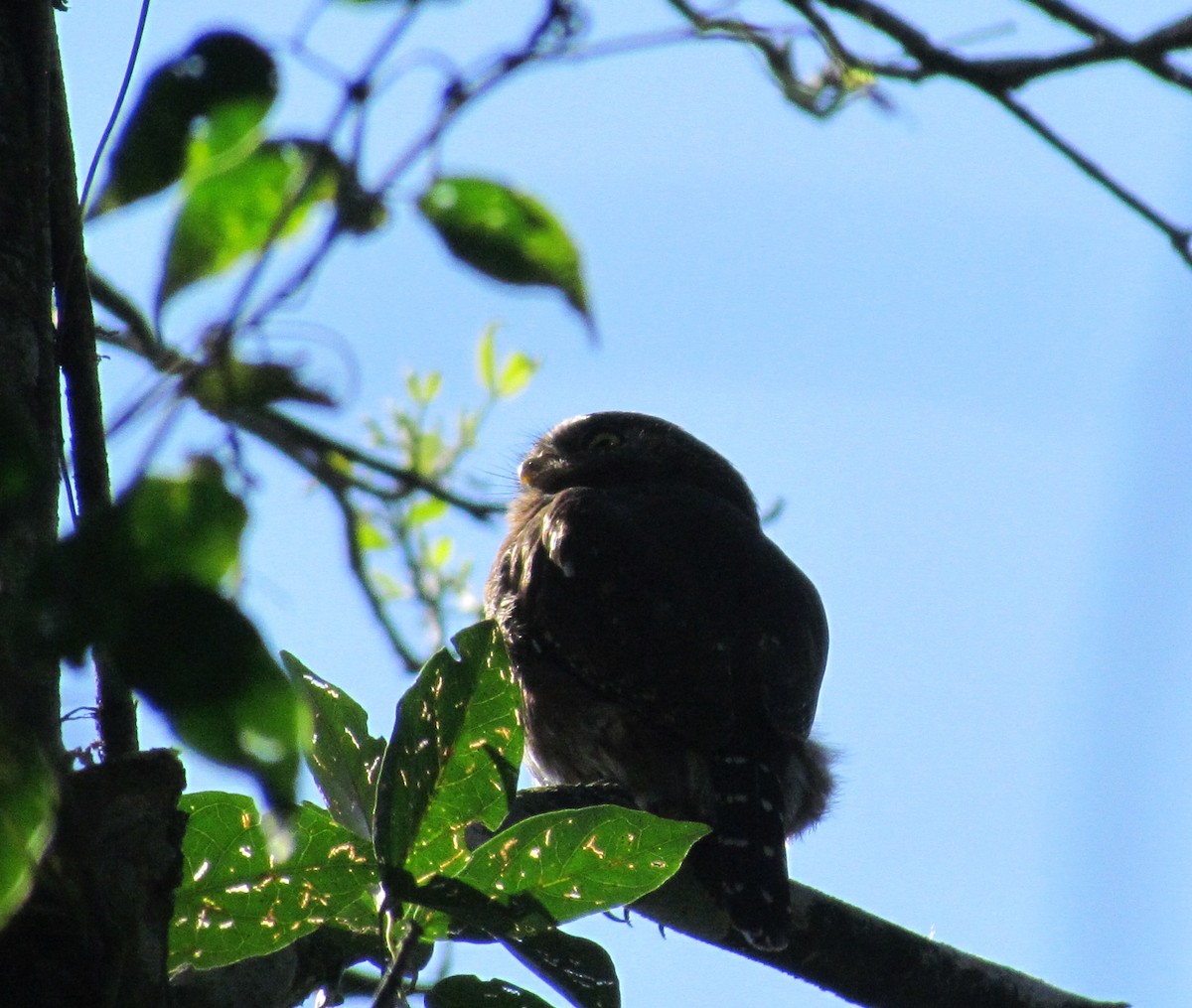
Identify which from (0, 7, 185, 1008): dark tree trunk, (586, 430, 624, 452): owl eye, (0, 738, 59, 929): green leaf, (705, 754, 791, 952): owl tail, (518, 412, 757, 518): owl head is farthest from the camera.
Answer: (586, 430, 624, 452): owl eye

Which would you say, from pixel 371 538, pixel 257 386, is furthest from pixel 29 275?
pixel 371 538

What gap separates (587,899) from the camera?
5.41 ft

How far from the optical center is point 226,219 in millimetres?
1109

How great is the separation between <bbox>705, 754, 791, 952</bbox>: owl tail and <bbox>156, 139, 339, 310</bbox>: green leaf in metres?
2.71

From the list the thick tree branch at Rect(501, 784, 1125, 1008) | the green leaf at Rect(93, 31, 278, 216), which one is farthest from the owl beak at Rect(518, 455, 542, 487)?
the green leaf at Rect(93, 31, 278, 216)

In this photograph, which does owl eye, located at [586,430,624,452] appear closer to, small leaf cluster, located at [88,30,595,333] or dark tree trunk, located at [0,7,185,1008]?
dark tree trunk, located at [0,7,185,1008]

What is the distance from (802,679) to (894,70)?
2622mm

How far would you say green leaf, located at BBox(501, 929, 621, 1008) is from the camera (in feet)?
5.43

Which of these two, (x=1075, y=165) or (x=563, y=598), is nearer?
(x=1075, y=165)

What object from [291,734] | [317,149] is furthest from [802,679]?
[291,734]

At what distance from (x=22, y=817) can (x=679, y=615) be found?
164 inches

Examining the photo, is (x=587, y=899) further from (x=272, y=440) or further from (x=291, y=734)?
(x=272, y=440)

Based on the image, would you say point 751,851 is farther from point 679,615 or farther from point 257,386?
point 257,386

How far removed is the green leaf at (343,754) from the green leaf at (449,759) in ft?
0.97
